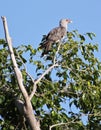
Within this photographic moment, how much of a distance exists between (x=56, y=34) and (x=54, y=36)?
0.70 feet

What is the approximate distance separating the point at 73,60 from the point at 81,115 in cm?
98

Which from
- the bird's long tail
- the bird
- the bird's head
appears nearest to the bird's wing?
the bird

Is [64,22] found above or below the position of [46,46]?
above

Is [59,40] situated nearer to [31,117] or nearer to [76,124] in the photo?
[76,124]

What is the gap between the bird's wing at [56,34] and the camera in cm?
1019

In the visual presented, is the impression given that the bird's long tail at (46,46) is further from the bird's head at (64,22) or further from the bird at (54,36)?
the bird's head at (64,22)

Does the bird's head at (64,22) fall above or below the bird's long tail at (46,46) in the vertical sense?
above

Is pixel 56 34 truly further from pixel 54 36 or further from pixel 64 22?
pixel 64 22

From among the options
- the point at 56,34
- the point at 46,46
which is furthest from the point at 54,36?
the point at 46,46

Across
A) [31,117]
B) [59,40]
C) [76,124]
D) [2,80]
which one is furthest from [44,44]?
[31,117]

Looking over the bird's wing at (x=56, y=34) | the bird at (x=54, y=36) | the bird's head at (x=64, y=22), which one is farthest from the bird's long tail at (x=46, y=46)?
the bird's head at (x=64, y=22)

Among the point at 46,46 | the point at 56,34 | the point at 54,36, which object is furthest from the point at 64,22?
the point at 46,46

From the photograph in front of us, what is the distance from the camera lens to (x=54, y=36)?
10516 mm

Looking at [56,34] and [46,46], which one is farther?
[56,34]
